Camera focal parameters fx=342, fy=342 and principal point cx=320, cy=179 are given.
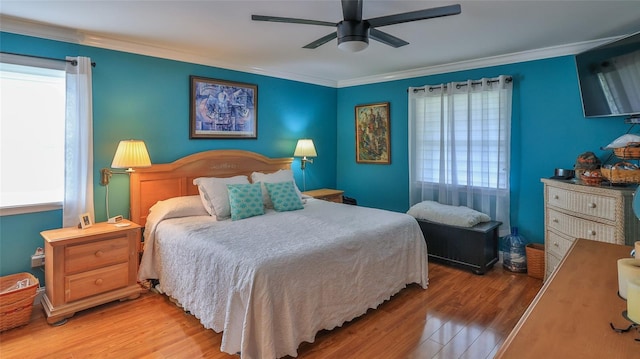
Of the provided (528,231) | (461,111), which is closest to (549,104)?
(461,111)

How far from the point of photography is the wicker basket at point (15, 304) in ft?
8.14

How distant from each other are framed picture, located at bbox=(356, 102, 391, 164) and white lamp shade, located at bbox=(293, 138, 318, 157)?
0.91 m

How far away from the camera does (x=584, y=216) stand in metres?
2.80

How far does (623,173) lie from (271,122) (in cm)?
367

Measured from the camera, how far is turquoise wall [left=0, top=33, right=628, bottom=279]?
3008 millimetres

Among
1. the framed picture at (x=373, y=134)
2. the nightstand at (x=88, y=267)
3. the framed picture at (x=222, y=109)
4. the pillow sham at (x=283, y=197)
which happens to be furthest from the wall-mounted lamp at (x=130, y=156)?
the framed picture at (x=373, y=134)

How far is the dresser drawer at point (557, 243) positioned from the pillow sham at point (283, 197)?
8.01ft

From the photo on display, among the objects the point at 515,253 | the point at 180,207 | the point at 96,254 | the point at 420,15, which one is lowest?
the point at 515,253

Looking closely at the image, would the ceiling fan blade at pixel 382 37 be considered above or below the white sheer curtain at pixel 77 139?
above

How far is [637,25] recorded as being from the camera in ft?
9.30

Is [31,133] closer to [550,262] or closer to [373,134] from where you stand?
[373,134]

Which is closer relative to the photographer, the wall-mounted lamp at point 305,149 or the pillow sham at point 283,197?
the pillow sham at point 283,197

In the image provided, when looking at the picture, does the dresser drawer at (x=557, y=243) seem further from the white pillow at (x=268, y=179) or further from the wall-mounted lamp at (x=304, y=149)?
the wall-mounted lamp at (x=304, y=149)

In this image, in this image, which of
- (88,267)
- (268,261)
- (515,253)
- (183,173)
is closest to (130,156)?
(183,173)
